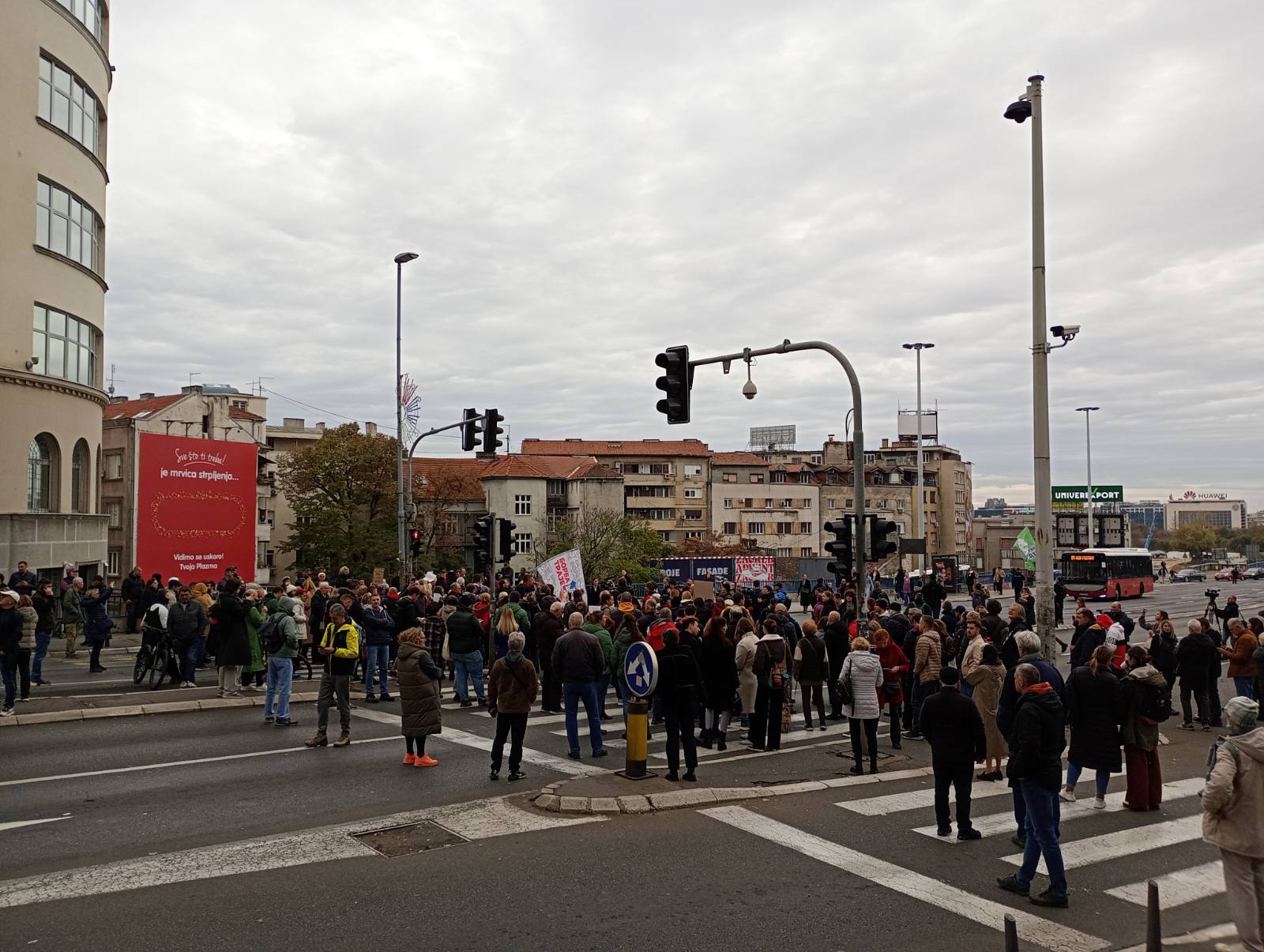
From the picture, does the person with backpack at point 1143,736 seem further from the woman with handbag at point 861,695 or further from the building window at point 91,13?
the building window at point 91,13

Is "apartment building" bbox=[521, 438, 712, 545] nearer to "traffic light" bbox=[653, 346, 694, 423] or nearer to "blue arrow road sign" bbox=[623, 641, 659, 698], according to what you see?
"traffic light" bbox=[653, 346, 694, 423]

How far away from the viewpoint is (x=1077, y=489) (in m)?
82.3

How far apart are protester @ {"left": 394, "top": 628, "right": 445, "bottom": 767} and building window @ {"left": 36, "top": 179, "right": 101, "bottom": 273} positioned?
22730mm

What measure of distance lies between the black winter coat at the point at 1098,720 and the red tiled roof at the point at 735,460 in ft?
274

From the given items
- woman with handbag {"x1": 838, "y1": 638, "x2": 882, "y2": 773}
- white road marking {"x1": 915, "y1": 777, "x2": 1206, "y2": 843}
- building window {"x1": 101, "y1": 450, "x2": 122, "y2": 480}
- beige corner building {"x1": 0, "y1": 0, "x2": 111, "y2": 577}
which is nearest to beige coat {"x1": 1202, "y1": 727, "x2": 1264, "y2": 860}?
white road marking {"x1": 915, "y1": 777, "x2": 1206, "y2": 843}

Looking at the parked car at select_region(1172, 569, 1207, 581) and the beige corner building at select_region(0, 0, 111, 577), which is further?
the parked car at select_region(1172, 569, 1207, 581)

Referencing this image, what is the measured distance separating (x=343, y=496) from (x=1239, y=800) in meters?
57.4

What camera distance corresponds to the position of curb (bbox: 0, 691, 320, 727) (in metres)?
13.4

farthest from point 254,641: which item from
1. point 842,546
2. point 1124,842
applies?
point 1124,842

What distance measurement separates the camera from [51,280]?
27.6m

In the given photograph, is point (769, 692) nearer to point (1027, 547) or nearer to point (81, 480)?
point (81, 480)

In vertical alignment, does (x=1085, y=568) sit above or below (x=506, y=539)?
below

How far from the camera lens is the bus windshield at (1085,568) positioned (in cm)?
4744

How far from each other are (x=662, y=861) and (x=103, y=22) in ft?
112
